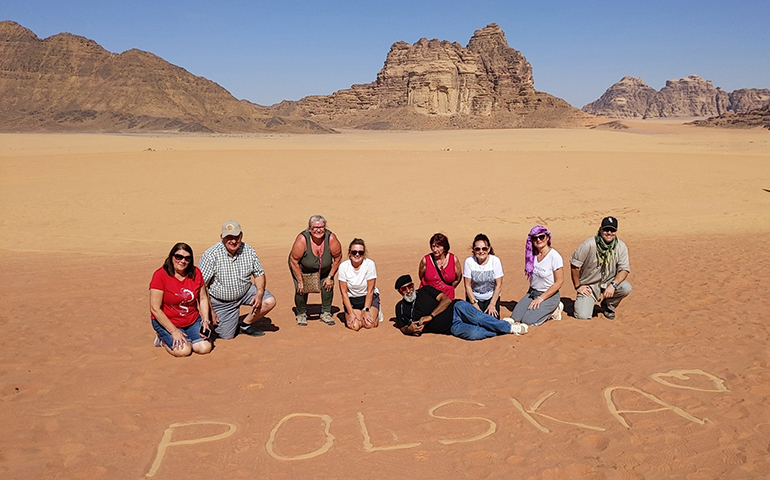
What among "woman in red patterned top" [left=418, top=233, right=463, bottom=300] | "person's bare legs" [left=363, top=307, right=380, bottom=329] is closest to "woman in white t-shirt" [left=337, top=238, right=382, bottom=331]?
"person's bare legs" [left=363, top=307, right=380, bottom=329]

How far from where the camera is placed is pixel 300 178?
22234mm

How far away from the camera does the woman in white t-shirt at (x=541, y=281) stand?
23.2ft

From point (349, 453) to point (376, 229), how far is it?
11076mm

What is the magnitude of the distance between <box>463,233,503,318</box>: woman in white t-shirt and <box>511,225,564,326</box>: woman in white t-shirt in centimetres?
39

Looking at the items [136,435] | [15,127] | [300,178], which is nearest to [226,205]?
[300,178]

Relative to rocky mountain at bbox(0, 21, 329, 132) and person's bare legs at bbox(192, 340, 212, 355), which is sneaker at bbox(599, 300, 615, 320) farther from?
rocky mountain at bbox(0, 21, 329, 132)

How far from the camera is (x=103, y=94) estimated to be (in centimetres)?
10781

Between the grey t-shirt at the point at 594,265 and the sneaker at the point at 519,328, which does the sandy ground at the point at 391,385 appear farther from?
the grey t-shirt at the point at 594,265

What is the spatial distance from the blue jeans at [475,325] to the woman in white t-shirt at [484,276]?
0.30 metres

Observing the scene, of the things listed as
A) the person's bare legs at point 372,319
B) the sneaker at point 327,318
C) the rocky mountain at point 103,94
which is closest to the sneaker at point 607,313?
the person's bare legs at point 372,319

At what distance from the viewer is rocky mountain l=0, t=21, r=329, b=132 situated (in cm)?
9706

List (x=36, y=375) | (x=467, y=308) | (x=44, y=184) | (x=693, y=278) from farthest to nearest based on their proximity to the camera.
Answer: (x=44, y=184)
(x=693, y=278)
(x=467, y=308)
(x=36, y=375)

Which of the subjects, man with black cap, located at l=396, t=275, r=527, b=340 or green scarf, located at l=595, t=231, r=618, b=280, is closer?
man with black cap, located at l=396, t=275, r=527, b=340

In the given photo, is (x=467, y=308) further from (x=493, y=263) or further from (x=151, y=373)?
(x=151, y=373)
